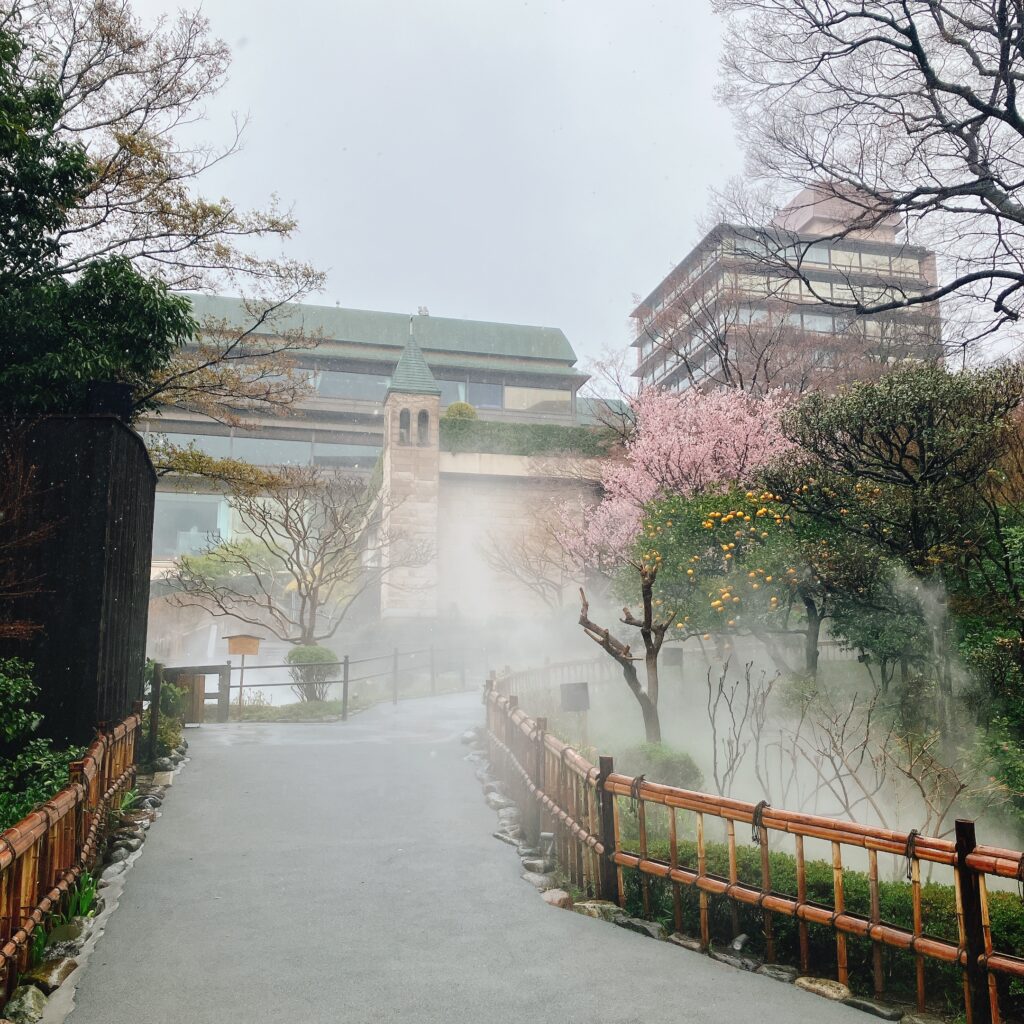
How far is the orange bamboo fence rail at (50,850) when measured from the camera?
4383 millimetres

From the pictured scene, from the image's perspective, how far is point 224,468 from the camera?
44.6 ft

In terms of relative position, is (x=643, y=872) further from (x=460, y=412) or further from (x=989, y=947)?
(x=460, y=412)

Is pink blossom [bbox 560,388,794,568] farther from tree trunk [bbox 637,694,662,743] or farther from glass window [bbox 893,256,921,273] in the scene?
→ tree trunk [bbox 637,694,662,743]

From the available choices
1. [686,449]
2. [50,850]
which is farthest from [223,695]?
[50,850]

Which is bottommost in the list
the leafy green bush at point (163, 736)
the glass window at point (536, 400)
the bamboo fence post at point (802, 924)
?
the bamboo fence post at point (802, 924)

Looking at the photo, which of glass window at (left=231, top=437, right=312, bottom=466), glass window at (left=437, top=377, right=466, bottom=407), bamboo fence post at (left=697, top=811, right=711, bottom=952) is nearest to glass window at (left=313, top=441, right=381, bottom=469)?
glass window at (left=231, top=437, right=312, bottom=466)

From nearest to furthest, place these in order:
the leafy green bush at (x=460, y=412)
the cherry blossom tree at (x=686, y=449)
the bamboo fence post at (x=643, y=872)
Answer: the bamboo fence post at (x=643, y=872)
the cherry blossom tree at (x=686, y=449)
the leafy green bush at (x=460, y=412)

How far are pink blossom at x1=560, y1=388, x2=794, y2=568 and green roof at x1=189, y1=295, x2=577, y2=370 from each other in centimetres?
2451

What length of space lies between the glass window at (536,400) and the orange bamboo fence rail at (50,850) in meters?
37.9

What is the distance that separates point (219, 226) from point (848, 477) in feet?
32.3

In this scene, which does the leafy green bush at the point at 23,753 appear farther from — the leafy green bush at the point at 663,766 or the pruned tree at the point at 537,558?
the pruned tree at the point at 537,558

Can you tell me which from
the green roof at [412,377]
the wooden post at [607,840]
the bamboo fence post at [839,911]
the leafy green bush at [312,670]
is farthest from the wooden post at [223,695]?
the green roof at [412,377]

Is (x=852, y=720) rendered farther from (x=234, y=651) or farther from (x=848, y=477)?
(x=234, y=651)

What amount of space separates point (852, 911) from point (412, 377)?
28447 mm
